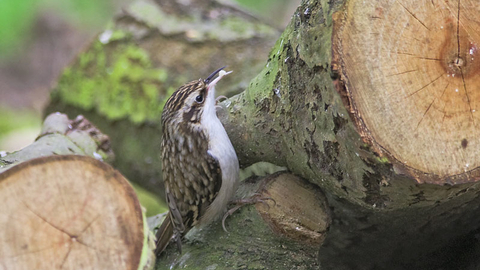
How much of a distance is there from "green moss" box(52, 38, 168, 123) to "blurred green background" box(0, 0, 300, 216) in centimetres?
401

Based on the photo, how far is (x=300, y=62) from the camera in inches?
85.0

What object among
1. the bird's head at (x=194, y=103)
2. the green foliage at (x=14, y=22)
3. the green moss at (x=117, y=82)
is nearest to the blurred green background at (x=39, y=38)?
the green foliage at (x=14, y=22)

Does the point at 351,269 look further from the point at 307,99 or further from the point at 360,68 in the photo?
the point at 360,68

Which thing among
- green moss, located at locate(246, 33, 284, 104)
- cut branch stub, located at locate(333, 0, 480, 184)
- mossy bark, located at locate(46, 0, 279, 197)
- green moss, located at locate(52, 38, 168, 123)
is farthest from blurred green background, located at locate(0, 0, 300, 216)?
cut branch stub, located at locate(333, 0, 480, 184)

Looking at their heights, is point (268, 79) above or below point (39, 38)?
below

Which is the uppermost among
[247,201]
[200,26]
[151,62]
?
[200,26]

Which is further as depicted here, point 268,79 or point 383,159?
point 268,79

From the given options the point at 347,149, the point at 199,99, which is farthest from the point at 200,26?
the point at 347,149

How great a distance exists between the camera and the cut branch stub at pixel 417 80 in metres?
1.86

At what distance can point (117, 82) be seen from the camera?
4328 mm

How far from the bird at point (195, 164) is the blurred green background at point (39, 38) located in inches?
230

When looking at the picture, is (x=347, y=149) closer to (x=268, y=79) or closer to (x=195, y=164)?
(x=268, y=79)

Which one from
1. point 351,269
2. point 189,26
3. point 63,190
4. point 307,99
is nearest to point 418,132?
point 307,99

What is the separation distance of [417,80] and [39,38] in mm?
8641
